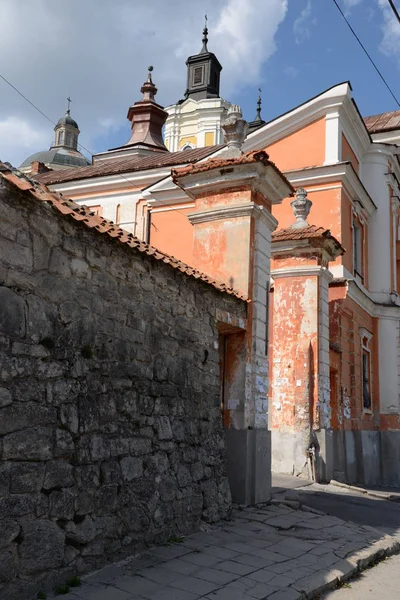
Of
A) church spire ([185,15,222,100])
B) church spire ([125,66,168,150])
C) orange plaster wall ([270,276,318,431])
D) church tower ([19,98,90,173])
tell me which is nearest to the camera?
orange plaster wall ([270,276,318,431])

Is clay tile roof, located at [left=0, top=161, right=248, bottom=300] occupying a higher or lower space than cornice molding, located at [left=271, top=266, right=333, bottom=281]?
lower

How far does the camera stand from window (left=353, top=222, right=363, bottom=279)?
58.4ft

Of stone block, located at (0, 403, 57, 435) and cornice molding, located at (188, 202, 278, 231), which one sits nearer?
stone block, located at (0, 403, 57, 435)

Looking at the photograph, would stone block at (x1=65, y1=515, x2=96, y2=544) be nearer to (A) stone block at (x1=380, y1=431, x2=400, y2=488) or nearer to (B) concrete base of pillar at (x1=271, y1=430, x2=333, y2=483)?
(B) concrete base of pillar at (x1=271, y1=430, x2=333, y2=483)

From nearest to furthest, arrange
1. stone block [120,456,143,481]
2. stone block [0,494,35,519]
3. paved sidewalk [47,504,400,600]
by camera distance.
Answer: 1. stone block [0,494,35,519]
2. paved sidewalk [47,504,400,600]
3. stone block [120,456,143,481]

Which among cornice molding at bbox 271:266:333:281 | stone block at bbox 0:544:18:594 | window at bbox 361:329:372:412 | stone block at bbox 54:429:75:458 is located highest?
cornice molding at bbox 271:266:333:281

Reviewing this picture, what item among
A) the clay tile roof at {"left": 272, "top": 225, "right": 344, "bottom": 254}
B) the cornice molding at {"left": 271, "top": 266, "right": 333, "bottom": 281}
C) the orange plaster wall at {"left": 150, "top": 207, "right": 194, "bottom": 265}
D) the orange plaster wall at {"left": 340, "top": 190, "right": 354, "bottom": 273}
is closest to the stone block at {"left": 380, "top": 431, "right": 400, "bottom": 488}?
the orange plaster wall at {"left": 340, "top": 190, "right": 354, "bottom": 273}

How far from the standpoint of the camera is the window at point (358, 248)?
17797mm

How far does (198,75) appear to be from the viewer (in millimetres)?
50562

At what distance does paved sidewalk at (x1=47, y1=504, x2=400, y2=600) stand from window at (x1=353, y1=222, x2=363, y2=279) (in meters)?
10.8

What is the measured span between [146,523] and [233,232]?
4871mm

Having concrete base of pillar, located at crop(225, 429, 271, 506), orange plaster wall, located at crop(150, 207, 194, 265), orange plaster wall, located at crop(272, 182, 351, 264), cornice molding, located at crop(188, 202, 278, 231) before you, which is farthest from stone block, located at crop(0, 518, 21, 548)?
orange plaster wall, located at crop(150, 207, 194, 265)

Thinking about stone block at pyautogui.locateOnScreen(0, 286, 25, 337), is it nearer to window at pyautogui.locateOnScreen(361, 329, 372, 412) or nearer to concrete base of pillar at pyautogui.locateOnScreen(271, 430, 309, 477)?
concrete base of pillar at pyautogui.locateOnScreen(271, 430, 309, 477)

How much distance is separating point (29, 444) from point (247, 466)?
4.34 metres
